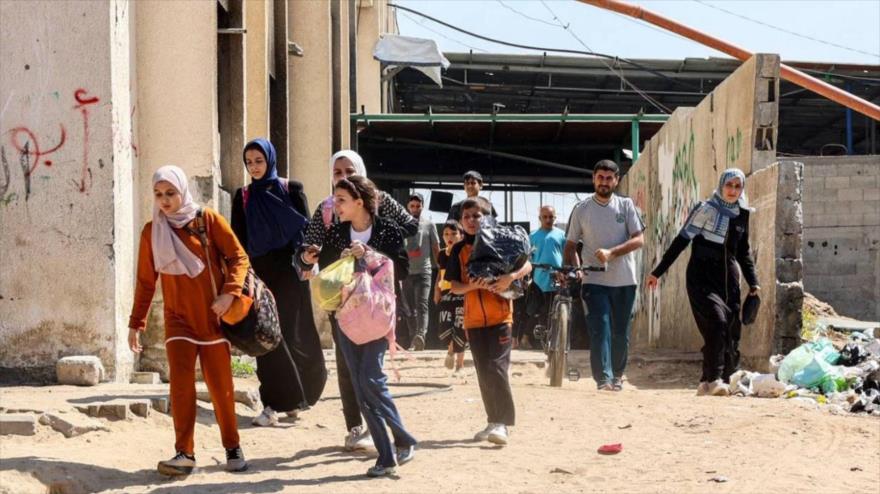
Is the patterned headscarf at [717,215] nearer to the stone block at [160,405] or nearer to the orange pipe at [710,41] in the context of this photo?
the stone block at [160,405]

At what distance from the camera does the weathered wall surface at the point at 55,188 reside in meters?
8.37

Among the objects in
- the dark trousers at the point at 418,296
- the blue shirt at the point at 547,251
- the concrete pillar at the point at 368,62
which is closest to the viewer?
the blue shirt at the point at 547,251

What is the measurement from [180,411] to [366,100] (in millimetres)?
21243

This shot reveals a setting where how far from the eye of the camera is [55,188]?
8391 millimetres

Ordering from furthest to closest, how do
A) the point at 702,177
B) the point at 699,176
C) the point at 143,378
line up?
the point at 699,176, the point at 702,177, the point at 143,378

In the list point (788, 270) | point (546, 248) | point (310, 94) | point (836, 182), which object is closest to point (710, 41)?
point (836, 182)

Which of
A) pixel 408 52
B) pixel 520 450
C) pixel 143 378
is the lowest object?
pixel 520 450

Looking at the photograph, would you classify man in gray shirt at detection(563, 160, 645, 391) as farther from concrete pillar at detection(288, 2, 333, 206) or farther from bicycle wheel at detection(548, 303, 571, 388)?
concrete pillar at detection(288, 2, 333, 206)

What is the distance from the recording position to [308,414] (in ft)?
27.4

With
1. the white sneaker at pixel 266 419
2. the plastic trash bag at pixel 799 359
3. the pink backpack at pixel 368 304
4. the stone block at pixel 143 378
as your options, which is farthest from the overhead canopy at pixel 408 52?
the pink backpack at pixel 368 304

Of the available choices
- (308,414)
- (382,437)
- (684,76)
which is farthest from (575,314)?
(684,76)

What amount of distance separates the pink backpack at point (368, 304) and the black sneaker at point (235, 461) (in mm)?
800

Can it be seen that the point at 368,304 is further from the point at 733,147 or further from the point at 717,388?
the point at 733,147

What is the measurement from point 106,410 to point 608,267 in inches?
160
